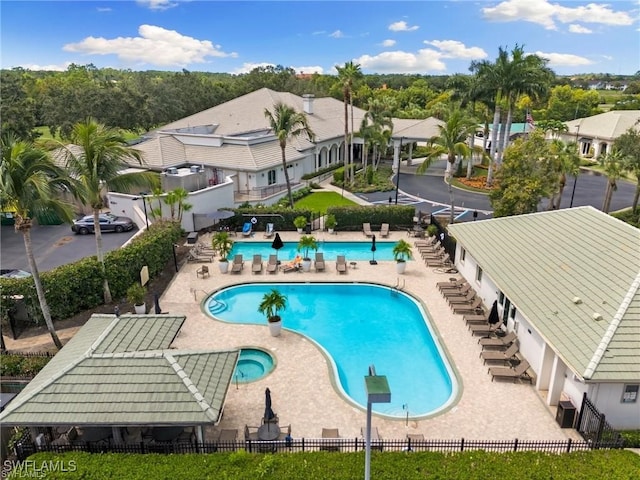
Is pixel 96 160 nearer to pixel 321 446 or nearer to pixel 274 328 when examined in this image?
pixel 274 328

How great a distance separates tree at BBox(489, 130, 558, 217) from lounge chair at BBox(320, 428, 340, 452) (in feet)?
73.3

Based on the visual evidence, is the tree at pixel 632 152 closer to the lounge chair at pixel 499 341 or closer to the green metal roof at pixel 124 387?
the lounge chair at pixel 499 341

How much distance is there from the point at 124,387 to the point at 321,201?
31.5 metres

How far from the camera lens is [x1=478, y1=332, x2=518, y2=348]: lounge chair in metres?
18.2

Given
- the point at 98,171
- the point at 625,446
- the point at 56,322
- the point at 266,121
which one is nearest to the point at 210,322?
the point at 56,322

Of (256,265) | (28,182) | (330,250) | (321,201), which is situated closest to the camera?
(28,182)

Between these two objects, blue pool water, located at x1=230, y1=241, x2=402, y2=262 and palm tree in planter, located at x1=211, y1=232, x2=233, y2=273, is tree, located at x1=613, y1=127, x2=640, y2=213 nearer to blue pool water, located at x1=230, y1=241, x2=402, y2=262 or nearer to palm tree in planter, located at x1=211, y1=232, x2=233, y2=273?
blue pool water, located at x1=230, y1=241, x2=402, y2=262

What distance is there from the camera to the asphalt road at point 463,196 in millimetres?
39906

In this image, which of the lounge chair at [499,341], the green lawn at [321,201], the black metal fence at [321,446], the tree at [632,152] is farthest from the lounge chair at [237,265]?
the tree at [632,152]

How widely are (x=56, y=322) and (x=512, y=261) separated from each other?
20.9 m

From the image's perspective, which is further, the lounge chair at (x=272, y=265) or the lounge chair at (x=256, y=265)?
the lounge chair at (x=272, y=265)

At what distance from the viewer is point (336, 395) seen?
1570cm

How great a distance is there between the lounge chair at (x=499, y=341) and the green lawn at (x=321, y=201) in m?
22.8

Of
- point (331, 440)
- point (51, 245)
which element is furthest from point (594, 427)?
point (51, 245)
